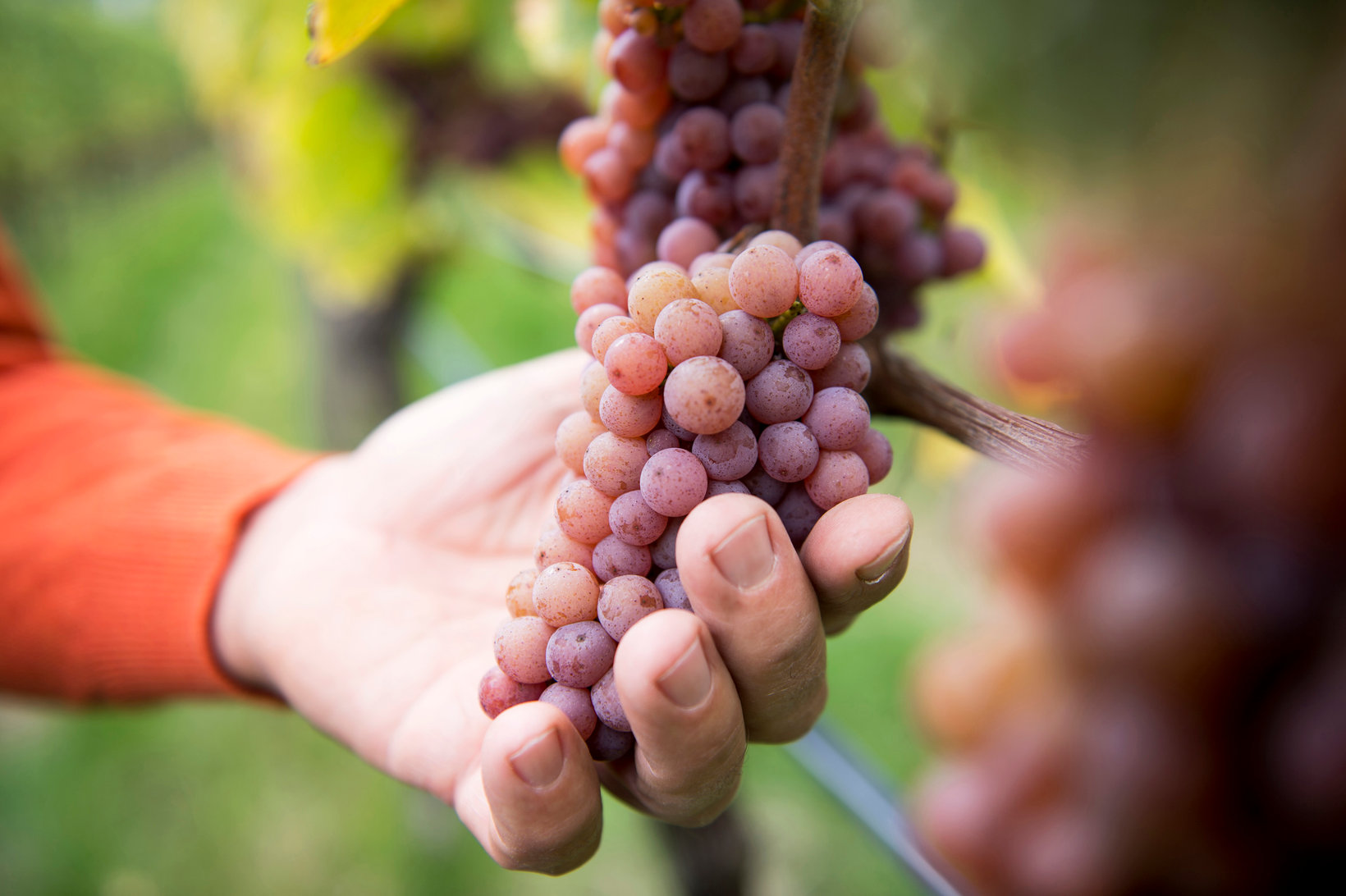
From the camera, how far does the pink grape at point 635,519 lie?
1.31 feet

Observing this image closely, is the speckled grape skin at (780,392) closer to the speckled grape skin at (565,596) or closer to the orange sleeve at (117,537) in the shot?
the speckled grape skin at (565,596)

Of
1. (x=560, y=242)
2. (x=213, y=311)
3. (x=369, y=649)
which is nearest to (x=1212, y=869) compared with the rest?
(x=369, y=649)

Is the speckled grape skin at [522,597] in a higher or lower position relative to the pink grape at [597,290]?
lower

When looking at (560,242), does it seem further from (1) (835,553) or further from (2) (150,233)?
(2) (150,233)

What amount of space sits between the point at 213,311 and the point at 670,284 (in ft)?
19.4

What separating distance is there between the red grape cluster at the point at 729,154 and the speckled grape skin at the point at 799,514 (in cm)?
16

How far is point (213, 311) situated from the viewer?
209 inches

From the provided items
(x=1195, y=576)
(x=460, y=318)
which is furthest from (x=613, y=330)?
(x=460, y=318)

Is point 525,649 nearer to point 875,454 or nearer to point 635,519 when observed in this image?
point 635,519

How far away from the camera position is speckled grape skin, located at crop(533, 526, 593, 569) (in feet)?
1.41

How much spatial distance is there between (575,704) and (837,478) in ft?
0.60

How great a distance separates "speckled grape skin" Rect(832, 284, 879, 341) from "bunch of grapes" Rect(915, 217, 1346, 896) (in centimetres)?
12

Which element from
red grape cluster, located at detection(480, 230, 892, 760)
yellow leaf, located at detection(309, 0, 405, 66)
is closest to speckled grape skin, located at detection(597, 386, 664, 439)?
red grape cluster, located at detection(480, 230, 892, 760)

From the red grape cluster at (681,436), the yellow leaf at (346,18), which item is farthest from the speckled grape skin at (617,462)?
the yellow leaf at (346,18)
